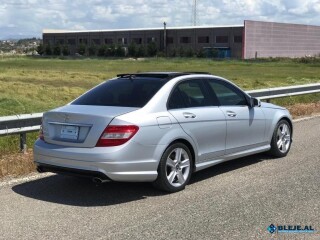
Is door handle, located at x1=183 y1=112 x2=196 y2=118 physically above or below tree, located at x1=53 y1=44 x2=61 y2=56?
above

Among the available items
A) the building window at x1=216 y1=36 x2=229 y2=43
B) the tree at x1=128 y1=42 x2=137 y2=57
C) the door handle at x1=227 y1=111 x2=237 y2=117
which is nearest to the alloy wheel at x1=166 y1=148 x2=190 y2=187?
the door handle at x1=227 y1=111 x2=237 y2=117

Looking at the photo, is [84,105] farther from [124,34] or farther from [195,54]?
[124,34]

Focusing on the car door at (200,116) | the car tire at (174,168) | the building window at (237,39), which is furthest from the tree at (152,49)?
the car tire at (174,168)

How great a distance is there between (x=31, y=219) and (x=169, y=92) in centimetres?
232

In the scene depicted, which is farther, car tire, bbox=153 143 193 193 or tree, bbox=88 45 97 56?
tree, bbox=88 45 97 56

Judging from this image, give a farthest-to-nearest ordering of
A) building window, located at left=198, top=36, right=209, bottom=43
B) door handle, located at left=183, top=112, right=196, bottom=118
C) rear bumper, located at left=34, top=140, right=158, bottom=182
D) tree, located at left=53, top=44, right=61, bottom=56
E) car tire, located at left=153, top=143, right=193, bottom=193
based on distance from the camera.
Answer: tree, located at left=53, top=44, right=61, bottom=56 < building window, located at left=198, top=36, right=209, bottom=43 < door handle, located at left=183, top=112, right=196, bottom=118 < car tire, located at left=153, top=143, right=193, bottom=193 < rear bumper, located at left=34, top=140, right=158, bottom=182

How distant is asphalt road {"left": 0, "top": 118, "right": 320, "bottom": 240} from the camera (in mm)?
4758

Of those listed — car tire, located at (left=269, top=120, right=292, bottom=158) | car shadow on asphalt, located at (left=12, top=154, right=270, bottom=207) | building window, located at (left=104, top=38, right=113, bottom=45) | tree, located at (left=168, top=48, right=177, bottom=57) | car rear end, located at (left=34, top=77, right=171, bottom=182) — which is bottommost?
tree, located at (left=168, top=48, right=177, bottom=57)

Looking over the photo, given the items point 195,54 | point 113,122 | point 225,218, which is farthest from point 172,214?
point 195,54

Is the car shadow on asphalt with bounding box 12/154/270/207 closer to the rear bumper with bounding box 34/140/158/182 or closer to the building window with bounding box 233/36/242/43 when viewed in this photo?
the rear bumper with bounding box 34/140/158/182

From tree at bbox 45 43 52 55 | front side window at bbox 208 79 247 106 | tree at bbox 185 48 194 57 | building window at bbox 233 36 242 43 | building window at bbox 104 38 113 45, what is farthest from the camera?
tree at bbox 45 43 52 55

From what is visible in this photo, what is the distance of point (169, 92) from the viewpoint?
6.35 metres

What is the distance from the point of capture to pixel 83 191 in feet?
20.6

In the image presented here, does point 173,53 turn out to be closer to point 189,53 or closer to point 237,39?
point 189,53
